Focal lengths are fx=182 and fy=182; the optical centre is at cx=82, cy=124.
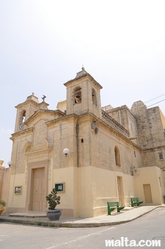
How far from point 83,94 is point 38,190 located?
22.6 ft

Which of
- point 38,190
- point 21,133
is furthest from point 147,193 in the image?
point 21,133

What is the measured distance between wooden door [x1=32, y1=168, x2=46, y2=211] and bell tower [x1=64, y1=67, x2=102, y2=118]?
4451 mm

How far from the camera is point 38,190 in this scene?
11.6 metres

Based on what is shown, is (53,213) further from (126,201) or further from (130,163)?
(130,163)

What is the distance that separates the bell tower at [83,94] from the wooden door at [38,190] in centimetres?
445

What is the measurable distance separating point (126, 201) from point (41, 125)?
8.48 meters

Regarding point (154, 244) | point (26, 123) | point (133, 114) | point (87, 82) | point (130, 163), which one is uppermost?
point (133, 114)

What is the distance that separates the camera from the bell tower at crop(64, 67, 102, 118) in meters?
12.0

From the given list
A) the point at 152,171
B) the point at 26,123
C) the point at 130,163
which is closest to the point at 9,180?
the point at 26,123

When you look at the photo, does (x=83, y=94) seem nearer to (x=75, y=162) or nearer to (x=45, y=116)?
(x=45, y=116)

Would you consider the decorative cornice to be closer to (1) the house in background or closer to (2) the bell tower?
(1) the house in background

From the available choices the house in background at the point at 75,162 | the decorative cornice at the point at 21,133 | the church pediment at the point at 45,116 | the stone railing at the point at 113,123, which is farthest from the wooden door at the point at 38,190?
the stone railing at the point at 113,123

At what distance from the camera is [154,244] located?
14.1ft

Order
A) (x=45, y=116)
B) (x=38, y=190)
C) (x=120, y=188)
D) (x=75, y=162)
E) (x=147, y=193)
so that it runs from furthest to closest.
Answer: (x=147, y=193), (x=120, y=188), (x=45, y=116), (x=38, y=190), (x=75, y=162)
